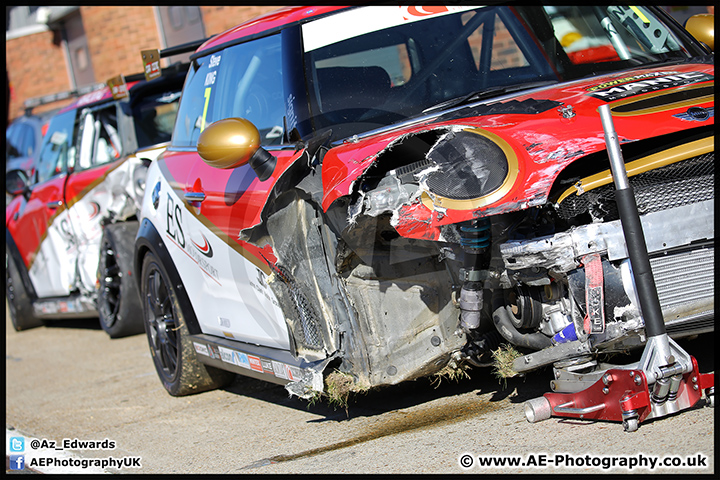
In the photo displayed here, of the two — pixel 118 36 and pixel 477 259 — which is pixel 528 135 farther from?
pixel 118 36

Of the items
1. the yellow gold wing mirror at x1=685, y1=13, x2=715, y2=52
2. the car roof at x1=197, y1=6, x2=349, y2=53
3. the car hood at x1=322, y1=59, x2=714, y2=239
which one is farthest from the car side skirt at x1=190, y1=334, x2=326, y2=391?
the yellow gold wing mirror at x1=685, y1=13, x2=715, y2=52

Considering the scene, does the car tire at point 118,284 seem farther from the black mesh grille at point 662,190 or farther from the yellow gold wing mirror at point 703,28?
the black mesh grille at point 662,190

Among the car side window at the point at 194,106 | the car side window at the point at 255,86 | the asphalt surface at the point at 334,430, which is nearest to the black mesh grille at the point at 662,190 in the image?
the asphalt surface at the point at 334,430

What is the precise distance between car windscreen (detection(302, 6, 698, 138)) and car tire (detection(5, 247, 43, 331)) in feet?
20.6

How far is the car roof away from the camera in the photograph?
171 inches

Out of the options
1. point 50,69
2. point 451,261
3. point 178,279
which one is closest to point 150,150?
point 178,279

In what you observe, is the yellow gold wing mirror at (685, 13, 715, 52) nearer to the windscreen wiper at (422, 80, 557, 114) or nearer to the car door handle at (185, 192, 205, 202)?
the windscreen wiper at (422, 80, 557, 114)

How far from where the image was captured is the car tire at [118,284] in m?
7.16

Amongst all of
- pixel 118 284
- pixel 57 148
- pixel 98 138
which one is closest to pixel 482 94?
pixel 118 284

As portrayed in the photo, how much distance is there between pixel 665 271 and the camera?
304cm

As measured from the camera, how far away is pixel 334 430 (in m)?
4.08

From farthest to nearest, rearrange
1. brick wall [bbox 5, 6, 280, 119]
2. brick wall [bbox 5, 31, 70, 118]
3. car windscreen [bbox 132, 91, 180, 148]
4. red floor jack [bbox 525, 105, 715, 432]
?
brick wall [bbox 5, 31, 70, 118]
brick wall [bbox 5, 6, 280, 119]
car windscreen [bbox 132, 91, 180, 148]
red floor jack [bbox 525, 105, 715, 432]

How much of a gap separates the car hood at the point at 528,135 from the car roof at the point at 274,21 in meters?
1.05

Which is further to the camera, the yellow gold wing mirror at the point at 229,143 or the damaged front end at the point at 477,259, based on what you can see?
the yellow gold wing mirror at the point at 229,143
